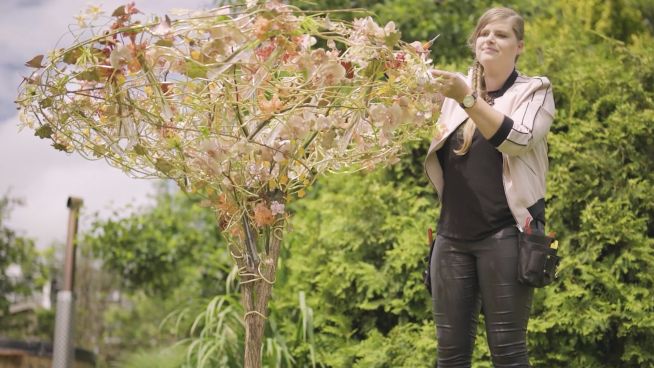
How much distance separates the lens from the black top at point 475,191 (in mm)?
1789

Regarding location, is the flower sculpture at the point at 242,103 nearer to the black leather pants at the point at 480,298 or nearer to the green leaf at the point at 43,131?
the green leaf at the point at 43,131

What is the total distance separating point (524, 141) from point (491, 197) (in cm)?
18

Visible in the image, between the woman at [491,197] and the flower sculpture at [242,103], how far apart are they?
0.18 meters

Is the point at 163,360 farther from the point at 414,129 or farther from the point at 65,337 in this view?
the point at 414,129

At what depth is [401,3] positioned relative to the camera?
5.33m

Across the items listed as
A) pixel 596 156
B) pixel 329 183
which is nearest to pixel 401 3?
pixel 329 183

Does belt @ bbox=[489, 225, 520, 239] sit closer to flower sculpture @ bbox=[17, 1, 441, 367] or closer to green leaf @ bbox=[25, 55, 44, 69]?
flower sculpture @ bbox=[17, 1, 441, 367]

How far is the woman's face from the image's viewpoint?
5.95 feet

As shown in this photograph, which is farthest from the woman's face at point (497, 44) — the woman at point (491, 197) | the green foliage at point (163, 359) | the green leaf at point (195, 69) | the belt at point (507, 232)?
the green foliage at point (163, 359)

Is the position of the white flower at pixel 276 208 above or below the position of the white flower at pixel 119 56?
below

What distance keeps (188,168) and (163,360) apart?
7.90ft

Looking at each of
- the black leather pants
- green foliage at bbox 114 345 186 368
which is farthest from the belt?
green foliage at bbox 114 345 186 368

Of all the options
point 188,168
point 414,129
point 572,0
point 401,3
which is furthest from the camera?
point 401,3

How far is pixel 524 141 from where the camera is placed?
1684mm
